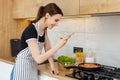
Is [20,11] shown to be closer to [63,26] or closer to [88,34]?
[63,26]

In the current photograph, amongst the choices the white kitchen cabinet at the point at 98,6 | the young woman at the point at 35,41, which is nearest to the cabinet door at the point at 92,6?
the white kitchen cabinet at the point at 98,6

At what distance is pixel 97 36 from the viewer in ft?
6.61

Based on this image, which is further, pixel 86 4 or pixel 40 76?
pixel 40 76

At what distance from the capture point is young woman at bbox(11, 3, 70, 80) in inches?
62.4

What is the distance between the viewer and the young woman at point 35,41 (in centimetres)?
158

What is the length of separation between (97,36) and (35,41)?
2.20 ft

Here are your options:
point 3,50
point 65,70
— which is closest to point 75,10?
point 65,70

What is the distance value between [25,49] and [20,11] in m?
0.88

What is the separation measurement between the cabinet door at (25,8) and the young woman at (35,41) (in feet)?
1.58

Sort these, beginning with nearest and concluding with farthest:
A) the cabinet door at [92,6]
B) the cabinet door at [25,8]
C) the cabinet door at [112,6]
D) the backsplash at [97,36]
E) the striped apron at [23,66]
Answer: the cabinet door at [112,6], the cabinet door at [92,6], the striped apron at [23,66], the backsplash at [97,36], the cabinet door at [25,8]

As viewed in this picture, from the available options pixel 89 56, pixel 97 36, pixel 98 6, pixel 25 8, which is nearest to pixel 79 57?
pixel 89 56

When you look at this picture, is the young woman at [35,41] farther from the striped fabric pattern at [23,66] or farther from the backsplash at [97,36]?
the backsplash at [97,36]

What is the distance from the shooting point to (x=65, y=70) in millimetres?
1850

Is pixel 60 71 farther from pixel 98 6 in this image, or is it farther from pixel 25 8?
pixel 25 8
